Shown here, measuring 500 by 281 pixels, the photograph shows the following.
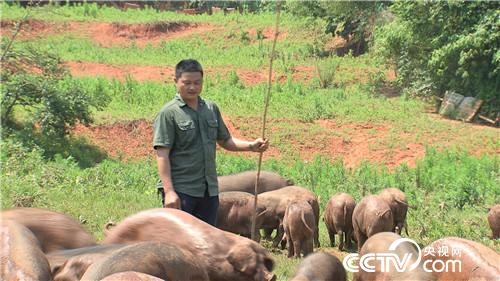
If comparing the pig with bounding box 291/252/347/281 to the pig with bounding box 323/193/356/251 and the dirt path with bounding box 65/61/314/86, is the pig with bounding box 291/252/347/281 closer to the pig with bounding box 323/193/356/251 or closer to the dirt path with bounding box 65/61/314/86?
the pig with bounding box 323/193/356/251

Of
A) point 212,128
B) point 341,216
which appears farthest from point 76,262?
point 341,216

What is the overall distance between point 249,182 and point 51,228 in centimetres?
583

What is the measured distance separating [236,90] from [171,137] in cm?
1708

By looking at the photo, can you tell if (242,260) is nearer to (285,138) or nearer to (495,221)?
(495,221)

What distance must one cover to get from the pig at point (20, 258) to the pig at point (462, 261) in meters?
2.72

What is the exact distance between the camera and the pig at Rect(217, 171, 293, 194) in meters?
10.9

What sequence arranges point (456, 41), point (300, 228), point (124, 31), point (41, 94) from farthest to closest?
point (124, 31)
point (456, 41)
point (41, 94)
point (300, 228)

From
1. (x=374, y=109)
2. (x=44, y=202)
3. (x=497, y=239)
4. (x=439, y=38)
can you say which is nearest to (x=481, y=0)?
(x=439, y=38)

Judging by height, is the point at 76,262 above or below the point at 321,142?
above

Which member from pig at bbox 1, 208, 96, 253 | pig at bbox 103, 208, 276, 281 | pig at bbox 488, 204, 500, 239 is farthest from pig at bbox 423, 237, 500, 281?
pig at bbox 488, 204, 500, 239

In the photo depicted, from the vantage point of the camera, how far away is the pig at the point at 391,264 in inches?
206

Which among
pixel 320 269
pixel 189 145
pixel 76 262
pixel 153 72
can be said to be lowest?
pixel 153 72

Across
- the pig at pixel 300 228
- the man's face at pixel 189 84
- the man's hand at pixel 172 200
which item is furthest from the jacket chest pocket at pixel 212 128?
the pig at pixel 300 228

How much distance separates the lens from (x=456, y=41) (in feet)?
62.8
